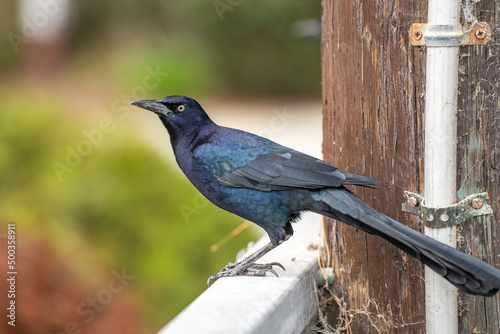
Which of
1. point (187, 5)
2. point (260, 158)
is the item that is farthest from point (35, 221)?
point (187, 5)

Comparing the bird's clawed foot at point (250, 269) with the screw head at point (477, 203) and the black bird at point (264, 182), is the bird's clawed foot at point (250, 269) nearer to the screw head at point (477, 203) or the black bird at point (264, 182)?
the black bird at point (264, 182)

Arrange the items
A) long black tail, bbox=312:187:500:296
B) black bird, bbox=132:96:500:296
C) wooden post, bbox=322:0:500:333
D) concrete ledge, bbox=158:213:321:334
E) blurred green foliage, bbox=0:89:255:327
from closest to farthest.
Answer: concrete ledge, bbox=158:213:321:334
long black tail, bbox=312:187:500:296
wooden post, bbox=322:0:500:333
black bird, bbox=132:96:500:296
blurred green foliage, bbox=0:89:255:327

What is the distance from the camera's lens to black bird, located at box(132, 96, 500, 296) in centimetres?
233

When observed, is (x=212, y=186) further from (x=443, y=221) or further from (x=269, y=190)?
(x=443, y=221)

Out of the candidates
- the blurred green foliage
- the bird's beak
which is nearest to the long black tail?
the bird's beak

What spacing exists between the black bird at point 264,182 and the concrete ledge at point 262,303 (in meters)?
0.14

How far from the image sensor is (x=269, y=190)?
2701 millimetres

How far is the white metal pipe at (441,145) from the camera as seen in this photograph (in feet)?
7.06

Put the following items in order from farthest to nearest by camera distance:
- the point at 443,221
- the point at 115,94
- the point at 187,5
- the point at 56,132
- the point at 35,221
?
the point at 187,5
the point at 115,94
the point at 56,132
the point at 35,221
the point at 443,221

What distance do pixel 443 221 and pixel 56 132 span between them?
3.43 metres

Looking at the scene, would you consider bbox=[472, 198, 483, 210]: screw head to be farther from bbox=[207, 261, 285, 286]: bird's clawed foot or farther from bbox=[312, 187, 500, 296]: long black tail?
bbox=[207, 261, 285, 286]: bird's clawed foot

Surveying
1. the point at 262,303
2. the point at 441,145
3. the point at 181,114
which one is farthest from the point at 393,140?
the point at 181,114

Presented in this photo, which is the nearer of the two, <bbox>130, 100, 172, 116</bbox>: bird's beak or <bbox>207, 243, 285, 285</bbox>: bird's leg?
<bbox>207, 243, 285, 285</bbox>: bird's leg

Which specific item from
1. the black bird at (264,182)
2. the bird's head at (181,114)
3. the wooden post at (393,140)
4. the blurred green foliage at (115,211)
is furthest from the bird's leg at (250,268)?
the blurred green foliage at (115,211)
